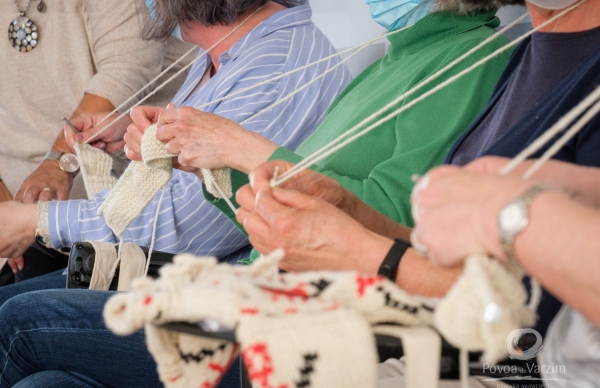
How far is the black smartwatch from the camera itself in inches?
25.1

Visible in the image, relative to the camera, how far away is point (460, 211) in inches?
18.1

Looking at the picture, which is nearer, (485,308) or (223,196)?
(485,308)

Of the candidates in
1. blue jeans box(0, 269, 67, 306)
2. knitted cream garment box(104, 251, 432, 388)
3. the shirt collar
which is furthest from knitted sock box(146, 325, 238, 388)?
blue jeans box(0, 269, 67, 306)

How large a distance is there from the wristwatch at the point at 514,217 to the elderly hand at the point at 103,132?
37.9 inches

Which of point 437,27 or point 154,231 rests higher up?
point 437,27

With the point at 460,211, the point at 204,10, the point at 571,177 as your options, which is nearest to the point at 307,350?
the point at 460,211

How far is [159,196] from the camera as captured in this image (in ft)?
3.82

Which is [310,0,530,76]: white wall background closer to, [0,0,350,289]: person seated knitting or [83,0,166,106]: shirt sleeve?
[0,0,350,289]: person seated knitting

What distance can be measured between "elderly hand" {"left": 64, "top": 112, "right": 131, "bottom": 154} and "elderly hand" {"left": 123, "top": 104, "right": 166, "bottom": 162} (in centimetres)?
22

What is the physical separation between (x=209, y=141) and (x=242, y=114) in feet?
0.63

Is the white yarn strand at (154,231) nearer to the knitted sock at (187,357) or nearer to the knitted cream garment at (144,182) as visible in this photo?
the knitted cream garment at (144,182)

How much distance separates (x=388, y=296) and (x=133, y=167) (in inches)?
25.6

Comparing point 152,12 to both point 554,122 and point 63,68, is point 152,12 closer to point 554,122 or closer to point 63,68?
point 63,68

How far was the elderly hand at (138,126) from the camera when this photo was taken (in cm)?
104
